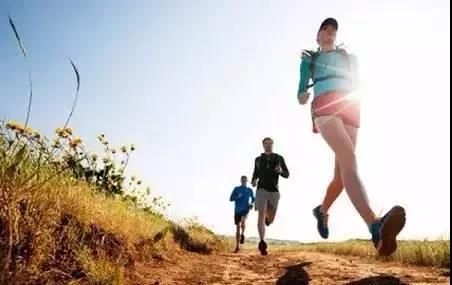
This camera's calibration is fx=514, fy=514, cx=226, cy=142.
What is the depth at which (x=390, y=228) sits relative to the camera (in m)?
3.88

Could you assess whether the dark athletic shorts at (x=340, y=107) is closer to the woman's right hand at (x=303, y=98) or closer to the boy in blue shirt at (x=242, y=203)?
the woman's right hand at (x=303, y=98)

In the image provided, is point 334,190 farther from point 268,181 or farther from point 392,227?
point 268,181

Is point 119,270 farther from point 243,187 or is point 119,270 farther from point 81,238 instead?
point 243,187

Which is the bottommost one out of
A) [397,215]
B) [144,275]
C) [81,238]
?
[144,275]

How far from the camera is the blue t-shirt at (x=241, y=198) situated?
15023 millimetres

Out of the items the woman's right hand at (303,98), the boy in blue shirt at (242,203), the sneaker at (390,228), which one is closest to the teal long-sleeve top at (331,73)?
the woman's right hand at (303,98)

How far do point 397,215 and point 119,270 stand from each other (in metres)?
2.09

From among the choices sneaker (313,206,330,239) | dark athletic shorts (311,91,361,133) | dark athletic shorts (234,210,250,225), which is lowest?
sneaker (313,206,330,239)

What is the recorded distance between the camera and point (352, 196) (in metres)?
4.27

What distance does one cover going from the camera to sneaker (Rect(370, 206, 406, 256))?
3.87 meters

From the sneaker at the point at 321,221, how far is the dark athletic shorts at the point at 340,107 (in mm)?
1250

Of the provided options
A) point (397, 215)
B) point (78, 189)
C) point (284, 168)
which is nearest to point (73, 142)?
point (78, 189)

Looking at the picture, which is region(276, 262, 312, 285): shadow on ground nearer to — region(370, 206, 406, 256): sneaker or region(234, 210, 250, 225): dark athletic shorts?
region(370, 206, 406, 256): sneaker

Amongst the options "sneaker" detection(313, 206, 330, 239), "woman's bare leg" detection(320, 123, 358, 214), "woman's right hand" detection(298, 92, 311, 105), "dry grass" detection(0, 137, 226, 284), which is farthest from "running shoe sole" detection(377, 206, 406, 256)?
"dry grass" detection(0, 137, 226, 284)
